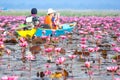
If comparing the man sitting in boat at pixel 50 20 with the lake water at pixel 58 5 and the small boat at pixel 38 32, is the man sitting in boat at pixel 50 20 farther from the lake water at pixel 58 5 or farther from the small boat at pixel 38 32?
the lake water at pixel 58 5

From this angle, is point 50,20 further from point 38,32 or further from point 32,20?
point 38,32

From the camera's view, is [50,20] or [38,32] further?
[50,20]

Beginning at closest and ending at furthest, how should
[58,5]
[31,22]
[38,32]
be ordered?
1. [38,32]
2. [31,22]
3. [58,5]

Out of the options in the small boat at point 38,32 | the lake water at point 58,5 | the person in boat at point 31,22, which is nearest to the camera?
the small boat at point 38,32

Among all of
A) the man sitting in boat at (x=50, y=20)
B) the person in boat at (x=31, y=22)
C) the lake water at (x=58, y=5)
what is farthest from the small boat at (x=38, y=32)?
the lake water at (x=58, y=5)

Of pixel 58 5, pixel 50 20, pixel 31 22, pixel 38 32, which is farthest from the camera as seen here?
pixel 58 5

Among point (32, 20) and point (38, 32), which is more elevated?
point (32, 20)

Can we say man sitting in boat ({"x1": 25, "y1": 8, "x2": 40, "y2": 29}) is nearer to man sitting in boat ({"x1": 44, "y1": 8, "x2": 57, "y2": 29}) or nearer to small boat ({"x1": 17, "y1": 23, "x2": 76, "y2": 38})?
small boat ({"x1": 17, "y1": 23, "x2": 76, "y2": 38})

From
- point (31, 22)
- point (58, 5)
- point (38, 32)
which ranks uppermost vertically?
point (31, 22)

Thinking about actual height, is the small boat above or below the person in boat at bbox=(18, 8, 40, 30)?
below

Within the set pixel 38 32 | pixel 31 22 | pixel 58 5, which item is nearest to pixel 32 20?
pixel 31 22

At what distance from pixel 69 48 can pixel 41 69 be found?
4.01 meters

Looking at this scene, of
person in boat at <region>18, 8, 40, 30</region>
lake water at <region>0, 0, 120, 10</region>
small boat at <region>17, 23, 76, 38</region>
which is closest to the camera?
small boat at <region>17, 23, 76, 38</region>

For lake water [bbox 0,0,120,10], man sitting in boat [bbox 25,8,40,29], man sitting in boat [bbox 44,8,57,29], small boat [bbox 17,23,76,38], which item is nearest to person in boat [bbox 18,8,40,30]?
man sitting in boat [bbox 25,8,40,29]
